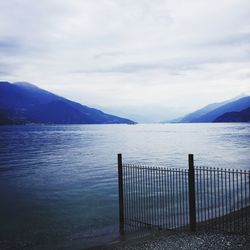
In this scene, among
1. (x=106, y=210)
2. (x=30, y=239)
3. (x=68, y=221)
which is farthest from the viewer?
(x=106, y=210)

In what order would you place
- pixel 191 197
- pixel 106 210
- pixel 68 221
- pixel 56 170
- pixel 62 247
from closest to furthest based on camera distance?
pixel 191 197, pixel 62 247, pixel 68 221, pixel 106 210, pixel 56 170

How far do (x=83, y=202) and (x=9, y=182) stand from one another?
491 inches

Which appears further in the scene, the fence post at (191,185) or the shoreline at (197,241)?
the fence post at (191,185)

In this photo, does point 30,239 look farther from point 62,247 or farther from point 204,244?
point 204,244

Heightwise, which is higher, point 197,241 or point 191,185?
point 191,185

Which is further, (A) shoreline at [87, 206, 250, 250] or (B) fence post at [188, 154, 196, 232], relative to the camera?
(B) fence post at [188, 154, 196, 232]

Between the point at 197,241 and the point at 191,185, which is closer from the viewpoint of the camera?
the point at 197,241

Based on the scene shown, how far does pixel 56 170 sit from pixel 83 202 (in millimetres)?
17920

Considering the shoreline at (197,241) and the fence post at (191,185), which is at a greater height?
the fence post at (191,185)

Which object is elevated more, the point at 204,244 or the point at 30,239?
the point at 204,244

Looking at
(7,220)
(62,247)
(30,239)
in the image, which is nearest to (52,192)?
(7,220)

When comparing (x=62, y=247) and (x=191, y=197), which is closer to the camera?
(x=191, y=197)

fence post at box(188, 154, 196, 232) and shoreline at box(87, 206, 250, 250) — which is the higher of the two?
fence post at box(188, 154, 196, 232)

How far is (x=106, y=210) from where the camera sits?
742 inches
